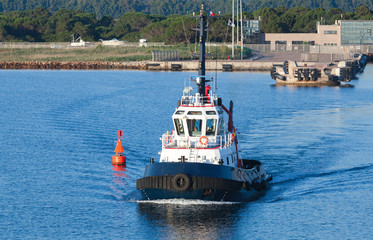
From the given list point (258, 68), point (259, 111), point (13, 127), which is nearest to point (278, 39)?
point (258, 68)

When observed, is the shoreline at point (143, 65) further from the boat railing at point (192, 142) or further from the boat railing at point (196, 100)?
the boat railing at point (192, 142)

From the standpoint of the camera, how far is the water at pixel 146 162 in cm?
3269

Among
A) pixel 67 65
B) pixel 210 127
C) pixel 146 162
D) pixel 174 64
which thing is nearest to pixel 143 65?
pixel 174 64

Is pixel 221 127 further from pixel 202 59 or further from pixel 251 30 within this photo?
pixel 251 30

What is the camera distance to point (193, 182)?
33094 millimetres

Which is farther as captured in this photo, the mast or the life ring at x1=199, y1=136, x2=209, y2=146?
the mast

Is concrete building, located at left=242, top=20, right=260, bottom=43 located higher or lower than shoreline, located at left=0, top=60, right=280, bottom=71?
higher

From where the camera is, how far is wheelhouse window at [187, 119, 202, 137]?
35656 millimetres

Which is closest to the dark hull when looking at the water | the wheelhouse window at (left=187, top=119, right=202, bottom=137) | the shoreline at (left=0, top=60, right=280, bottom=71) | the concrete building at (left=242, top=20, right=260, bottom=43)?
the water

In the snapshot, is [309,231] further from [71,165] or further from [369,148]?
[369,148]

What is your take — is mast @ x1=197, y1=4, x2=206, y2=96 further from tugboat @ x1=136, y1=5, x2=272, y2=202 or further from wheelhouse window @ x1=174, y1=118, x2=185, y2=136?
wheelhouse window @ x1=174, y1=118, x2=185, y2=136

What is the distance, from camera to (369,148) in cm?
5334

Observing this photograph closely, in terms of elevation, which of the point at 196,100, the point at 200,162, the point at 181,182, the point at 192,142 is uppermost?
the point at 196,100

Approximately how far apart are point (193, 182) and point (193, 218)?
174 cm
